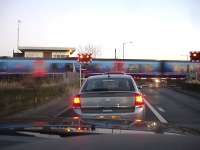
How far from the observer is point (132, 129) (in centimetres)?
476

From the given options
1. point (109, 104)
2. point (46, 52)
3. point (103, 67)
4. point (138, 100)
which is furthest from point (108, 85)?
point (46, 52)

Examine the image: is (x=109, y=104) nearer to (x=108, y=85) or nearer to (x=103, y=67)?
(x=108, y=85)

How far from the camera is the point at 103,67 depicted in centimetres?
5669

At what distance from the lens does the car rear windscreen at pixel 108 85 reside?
11828mm

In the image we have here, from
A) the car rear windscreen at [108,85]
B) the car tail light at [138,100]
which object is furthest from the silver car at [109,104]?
the car rear windscreen at [108,85]

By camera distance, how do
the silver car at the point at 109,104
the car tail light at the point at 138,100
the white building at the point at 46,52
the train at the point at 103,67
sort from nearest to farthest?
the silver car at the point at 109,104
the car tail light at the point at 138,100
the train at the point at 103,67
the white building at the point at 46,52

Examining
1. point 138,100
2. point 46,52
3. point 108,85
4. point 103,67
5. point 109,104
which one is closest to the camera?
point 109,104

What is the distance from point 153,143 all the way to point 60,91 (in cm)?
A: 2918

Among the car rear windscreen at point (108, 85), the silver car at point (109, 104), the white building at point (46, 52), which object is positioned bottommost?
the silver car at point (109, 104)

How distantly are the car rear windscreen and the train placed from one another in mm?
33756

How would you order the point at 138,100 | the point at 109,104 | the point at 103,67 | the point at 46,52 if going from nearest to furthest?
the point at 109,104, the point at 138,100, the point at 103,67, the point at 46,52

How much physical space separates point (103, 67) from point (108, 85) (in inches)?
1762

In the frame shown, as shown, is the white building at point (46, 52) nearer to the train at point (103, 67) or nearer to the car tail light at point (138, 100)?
the train at point (103, 67)

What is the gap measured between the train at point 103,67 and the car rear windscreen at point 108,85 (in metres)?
33.8
